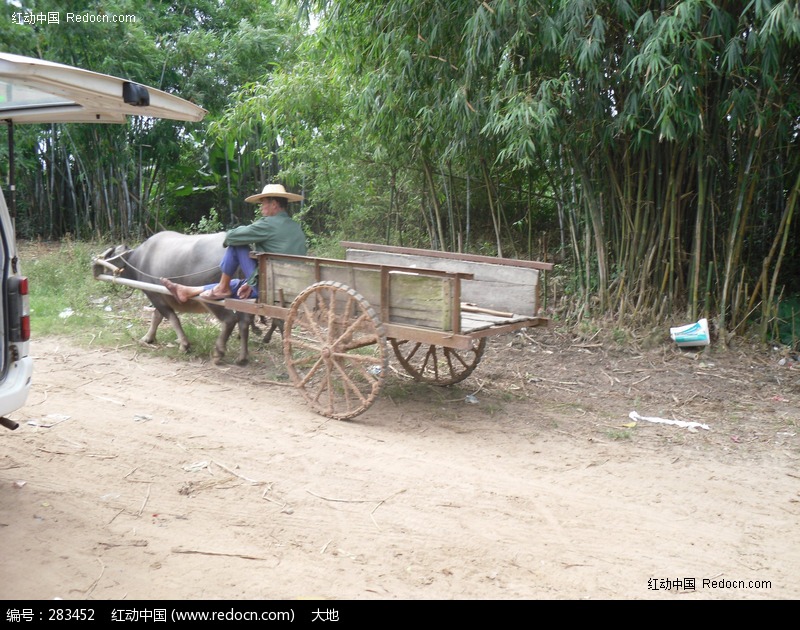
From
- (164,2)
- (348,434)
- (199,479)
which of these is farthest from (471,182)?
(164,2)

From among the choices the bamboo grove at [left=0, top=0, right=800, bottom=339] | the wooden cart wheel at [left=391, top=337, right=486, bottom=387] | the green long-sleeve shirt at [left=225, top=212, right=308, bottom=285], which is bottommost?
the wooden cart wheel at [left=391, top=337, right=486, bottom=387]

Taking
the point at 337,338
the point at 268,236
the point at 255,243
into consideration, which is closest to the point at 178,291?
the point at 255,243

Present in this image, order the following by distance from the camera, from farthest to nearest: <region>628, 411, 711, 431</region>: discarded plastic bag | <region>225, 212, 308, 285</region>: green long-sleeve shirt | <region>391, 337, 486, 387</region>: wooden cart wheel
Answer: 1. <region>225, 212, 308, 285</region>: green long-sleeve shirt
2. <region>391, 337, 486, 387</region>: wooden cart wheel
3. <region>628, 411, 711, 431</region>: discarded plastic bag

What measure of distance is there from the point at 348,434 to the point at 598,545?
2.04 metres

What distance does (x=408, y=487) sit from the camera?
4.04 m

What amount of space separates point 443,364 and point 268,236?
1917 millimetres

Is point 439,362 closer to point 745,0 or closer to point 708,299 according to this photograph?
point 708,299

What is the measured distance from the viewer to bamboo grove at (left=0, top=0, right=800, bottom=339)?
5.60 metres

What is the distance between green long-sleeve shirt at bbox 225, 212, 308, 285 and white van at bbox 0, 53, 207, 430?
1.79 meters

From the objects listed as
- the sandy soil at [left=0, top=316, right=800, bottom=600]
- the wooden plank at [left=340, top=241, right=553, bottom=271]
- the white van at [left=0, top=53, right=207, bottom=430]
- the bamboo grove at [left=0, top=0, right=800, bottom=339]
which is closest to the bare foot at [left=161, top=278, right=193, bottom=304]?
the sandy soil at [left=0, top=316, right=800, bottom=600]

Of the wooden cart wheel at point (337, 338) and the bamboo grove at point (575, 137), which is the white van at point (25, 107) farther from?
the bamboo grove at point (575, 137)

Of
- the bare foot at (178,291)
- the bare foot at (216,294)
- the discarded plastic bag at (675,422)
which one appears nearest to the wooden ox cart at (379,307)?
the bare foot at (216,294)

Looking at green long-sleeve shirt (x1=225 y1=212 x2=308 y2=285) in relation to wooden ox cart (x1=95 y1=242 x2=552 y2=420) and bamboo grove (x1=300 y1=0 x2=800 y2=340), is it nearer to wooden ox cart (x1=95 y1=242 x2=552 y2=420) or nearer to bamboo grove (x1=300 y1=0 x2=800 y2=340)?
wooden ox cart (x1=95 y1=242 x2=552 y2=420)

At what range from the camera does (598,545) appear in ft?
11.0
